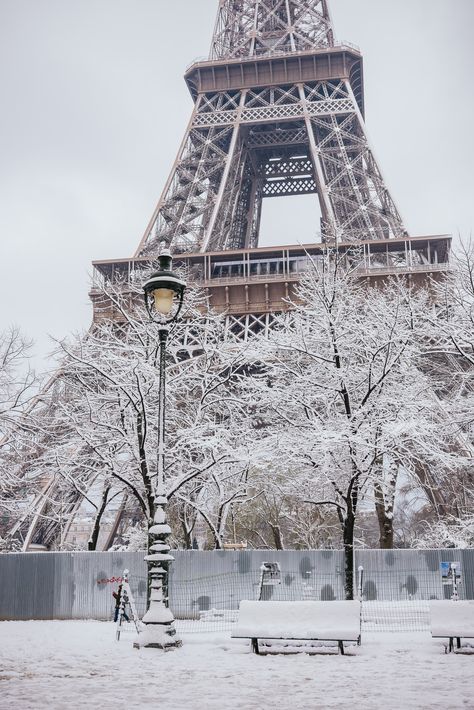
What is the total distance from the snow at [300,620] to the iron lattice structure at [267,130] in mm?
29079

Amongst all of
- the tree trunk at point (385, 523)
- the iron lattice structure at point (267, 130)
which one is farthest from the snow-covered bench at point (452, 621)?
the iron lattice structure at point (267, 130)

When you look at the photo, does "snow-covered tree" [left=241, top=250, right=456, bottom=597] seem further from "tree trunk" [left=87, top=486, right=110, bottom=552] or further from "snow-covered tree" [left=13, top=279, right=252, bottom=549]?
"tree trunk" [left=87, top=486, right=110, bottom=552]

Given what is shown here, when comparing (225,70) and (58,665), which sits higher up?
(225,70)

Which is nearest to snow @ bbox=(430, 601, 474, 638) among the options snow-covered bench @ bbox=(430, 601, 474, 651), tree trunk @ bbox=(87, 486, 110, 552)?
snow-covered bench @ bbox=(430, 601, 474, 651)

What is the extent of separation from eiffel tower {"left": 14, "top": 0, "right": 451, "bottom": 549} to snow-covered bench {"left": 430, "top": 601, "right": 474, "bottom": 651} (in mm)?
23962

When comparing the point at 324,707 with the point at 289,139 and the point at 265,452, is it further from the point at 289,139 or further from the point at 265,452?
the point at 289,139

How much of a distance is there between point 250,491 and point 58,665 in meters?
30.3

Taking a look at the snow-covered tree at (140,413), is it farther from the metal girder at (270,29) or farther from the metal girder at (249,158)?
the metal girder at (270,29)

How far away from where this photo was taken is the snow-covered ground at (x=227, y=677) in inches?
298

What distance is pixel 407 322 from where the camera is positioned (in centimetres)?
2053

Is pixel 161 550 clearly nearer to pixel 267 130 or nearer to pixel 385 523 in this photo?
pixel 385 523

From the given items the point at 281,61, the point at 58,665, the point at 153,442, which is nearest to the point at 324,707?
the point at 58,665

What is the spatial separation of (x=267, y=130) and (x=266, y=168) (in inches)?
191

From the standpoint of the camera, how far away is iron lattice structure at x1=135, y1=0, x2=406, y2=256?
42.7 meters
